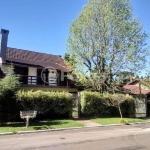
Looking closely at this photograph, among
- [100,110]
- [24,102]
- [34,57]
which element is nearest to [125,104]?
[100,110]

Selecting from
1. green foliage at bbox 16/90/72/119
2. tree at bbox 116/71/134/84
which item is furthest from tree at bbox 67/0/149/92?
green foliage at bbox 16/90/72/119

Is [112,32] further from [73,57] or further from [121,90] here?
[121,90]

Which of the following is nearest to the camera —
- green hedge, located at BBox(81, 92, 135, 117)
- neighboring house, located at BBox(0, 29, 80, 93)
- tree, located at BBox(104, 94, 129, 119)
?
tree, located at BBox(104, 94, 129, 119)

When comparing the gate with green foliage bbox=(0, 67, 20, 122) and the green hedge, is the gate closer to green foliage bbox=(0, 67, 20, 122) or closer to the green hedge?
the green hedge

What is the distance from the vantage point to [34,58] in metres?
30.7

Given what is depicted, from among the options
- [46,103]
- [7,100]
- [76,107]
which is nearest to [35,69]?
[76,107]

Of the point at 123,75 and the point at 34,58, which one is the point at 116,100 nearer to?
the point at 123,75

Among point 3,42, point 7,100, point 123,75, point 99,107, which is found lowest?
point 99,107

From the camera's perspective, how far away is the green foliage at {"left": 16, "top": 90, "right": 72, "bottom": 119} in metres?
16.8

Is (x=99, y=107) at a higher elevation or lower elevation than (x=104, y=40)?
lower

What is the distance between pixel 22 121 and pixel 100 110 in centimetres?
776

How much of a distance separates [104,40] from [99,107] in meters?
9.39

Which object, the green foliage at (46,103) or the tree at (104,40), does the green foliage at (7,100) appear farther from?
the tree at (104,40)

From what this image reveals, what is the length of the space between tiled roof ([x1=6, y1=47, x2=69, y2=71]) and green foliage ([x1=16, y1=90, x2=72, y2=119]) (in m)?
10.9
